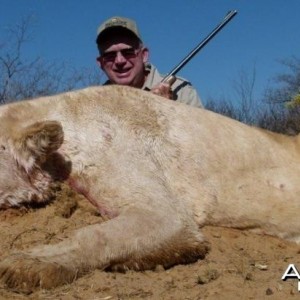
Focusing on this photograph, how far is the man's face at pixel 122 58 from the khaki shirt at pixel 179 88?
313 mm

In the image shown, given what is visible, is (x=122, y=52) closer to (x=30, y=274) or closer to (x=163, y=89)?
(x=163, y=89)

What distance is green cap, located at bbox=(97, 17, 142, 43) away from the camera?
6605mm

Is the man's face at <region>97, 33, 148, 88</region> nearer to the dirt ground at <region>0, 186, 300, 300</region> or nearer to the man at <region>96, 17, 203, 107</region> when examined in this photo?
the man at <region>96, 17, 203, 107</region>

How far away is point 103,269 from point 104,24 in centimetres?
392

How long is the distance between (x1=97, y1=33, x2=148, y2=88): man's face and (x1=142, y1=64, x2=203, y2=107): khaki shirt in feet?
1.03

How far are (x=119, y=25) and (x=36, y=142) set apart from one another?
123 inches

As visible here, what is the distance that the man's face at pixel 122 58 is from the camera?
6684 millimetres

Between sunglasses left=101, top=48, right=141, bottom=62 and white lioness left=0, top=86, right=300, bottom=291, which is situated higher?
sunglasses left=101, top=48, right=141, bottom=62

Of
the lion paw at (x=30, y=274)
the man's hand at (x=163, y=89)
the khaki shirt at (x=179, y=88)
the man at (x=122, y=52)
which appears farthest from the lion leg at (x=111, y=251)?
the khaki shirt at (x=179, y=88)

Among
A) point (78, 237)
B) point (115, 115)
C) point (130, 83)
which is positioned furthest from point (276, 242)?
point (130, 83)

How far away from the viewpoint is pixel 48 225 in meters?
3.75

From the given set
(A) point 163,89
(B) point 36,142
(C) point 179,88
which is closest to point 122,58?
(A) point 163,89

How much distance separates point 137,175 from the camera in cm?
376

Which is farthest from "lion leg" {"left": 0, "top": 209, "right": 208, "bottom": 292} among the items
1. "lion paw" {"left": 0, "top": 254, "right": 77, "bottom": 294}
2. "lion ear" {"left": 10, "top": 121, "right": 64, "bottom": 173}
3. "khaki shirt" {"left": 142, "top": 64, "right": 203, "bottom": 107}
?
"khaki shirt" {"left": 142, "top": 64, "right": 203, "bottom": 107}
